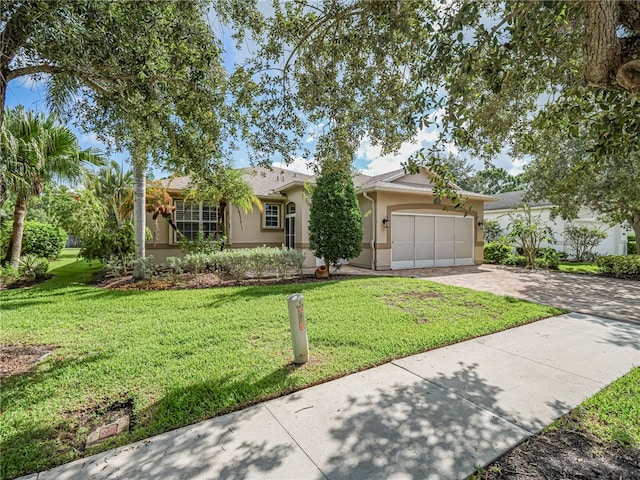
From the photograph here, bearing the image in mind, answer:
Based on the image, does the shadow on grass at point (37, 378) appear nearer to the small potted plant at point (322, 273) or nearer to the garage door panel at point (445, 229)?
the small potted plant at point (322, 273)

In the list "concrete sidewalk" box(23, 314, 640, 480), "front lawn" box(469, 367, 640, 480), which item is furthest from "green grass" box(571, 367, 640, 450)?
"concrete sidewalk" box(23, 314, 640, 480)

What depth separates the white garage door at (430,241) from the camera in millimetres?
14000

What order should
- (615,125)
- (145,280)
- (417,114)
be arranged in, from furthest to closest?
1. (145,280)
2. (417,114)
3. (615,125)

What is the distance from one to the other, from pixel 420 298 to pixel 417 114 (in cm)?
523

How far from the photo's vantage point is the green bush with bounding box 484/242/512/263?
16.9 m

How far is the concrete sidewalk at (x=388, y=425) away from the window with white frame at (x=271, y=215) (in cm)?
1185

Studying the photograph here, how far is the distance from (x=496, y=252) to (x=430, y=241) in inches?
195

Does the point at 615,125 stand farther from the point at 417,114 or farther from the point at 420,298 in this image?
the point at 420,298

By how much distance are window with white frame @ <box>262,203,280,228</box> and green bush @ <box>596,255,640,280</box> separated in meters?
14.3

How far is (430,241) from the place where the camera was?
1499cm

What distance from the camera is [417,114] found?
12.6 ft

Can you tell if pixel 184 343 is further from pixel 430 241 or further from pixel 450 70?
pixel 430 241

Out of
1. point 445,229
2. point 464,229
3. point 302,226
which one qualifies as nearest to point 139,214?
point 302,226

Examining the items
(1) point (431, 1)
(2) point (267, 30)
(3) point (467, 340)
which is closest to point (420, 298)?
(3) point (467, 340)
